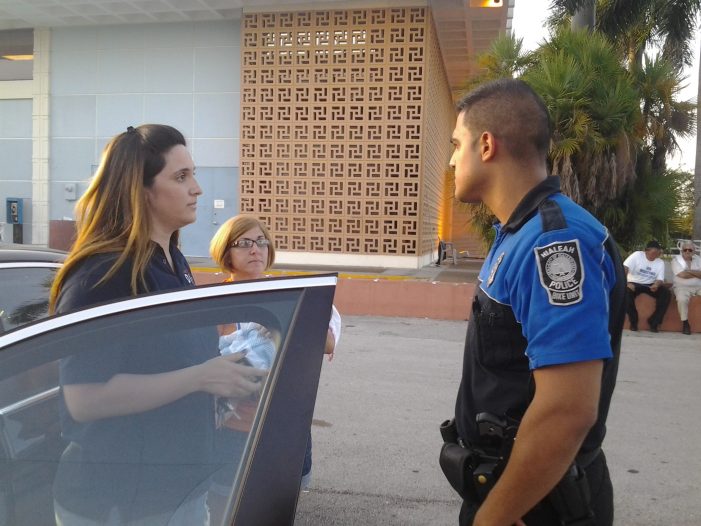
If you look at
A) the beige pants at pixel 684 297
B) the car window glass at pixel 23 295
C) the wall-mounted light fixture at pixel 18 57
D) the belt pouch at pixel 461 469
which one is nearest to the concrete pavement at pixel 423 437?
the beige pants at pixel 684 297

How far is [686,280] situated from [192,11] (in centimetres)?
1249

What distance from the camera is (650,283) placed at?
9.46 meters

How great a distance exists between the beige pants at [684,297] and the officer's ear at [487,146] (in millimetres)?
8695

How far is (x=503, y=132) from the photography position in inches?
62.4

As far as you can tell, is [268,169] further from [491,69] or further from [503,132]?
[503,132]

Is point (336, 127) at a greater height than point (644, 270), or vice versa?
point (336, 127)

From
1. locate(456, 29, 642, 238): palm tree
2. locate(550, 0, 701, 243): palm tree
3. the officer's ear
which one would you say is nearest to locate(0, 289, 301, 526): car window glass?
the officer's ear

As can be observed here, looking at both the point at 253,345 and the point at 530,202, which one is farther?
the point at 530,202

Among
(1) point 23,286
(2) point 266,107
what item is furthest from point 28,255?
(2) point 266,107

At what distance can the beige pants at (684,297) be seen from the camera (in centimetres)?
919

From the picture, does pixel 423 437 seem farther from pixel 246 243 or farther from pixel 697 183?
pixel 697 183

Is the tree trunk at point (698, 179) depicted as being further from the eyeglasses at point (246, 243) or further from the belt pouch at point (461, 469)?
the belt pouch at point (461, 469)

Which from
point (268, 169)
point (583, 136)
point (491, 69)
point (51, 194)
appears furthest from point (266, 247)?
point (51, 194)

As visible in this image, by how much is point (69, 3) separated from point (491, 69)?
9.89 metres
